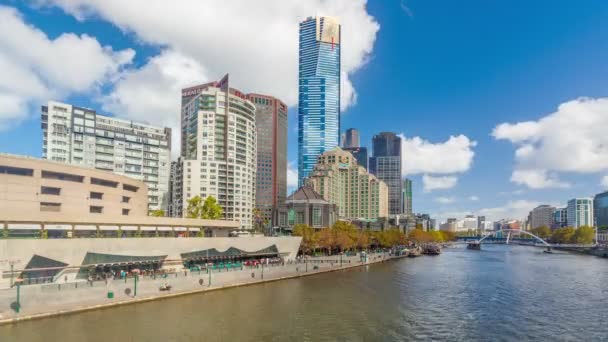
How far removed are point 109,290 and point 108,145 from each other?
118447mm

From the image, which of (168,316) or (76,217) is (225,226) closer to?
(76,217)

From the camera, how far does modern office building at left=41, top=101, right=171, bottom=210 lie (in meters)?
156

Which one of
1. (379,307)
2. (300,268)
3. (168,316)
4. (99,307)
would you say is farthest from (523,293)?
(99,307)

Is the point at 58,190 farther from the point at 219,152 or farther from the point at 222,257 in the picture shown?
the point at 219,152

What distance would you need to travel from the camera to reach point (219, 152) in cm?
17738

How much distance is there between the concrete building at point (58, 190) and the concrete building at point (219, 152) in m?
70.9

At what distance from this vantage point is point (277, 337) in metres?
47.9

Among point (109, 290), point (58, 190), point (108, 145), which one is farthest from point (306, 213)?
point (109, 290)

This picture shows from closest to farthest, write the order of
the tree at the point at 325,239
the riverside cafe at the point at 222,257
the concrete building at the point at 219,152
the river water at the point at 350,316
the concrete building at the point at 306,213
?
the river water at the point at 350,316 → the riverside cafe at the point at 222,257 → the tree at the point at 325,239 → the concrete building at the point at 219,152 → the concrete building at the point at 306,213

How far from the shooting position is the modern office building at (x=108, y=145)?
156375mm

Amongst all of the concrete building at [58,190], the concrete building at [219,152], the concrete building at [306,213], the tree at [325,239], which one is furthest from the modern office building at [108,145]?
the tree at [325,239]

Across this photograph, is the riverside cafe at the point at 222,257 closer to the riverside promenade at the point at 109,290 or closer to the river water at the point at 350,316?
the riverside promenade at the point at 109,290

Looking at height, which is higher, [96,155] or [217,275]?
[96,155]

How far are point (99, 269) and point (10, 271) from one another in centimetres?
1609
